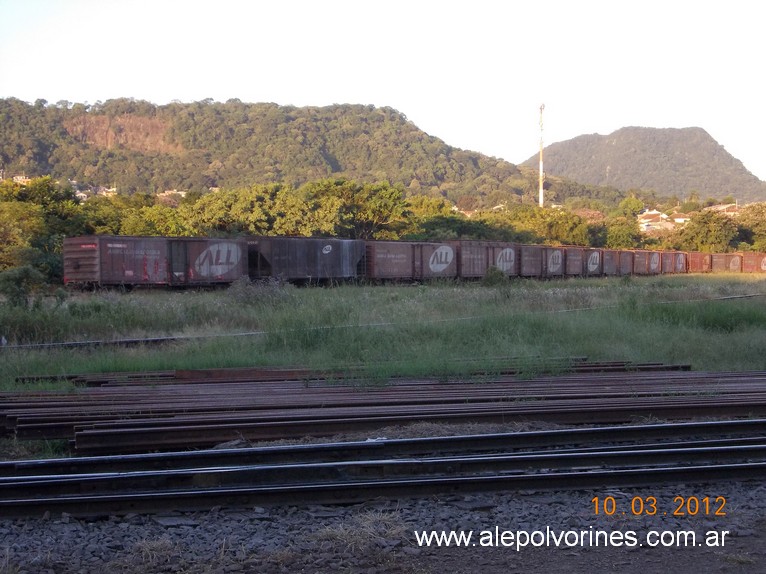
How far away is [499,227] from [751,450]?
57.7m

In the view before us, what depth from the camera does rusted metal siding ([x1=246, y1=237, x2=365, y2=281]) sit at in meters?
31.5

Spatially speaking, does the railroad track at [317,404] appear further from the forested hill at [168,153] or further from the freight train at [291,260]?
the forested hill at [168,153]

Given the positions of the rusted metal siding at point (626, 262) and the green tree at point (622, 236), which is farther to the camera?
the green tree at point (622, 236)

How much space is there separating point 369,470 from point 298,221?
43.8 m

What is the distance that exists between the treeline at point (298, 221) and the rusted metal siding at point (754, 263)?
8.50 meters

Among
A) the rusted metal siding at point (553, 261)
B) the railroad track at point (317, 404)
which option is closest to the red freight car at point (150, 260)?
the railroad track at point (317, 404)

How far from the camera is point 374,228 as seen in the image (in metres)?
55.8

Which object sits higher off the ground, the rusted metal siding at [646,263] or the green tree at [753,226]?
the green tree at [753,226]

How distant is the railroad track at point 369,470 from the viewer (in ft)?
19.0

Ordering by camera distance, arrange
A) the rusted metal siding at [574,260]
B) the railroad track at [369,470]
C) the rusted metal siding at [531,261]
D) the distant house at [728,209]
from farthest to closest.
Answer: the distant house at [728,209] < the rusted metal siding at [574,260] < the rusted metal siding at [531,261] < the railroad track at [369,470]

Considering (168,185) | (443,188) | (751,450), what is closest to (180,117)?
(168,185)

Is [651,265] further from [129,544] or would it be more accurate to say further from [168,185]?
[168,185]

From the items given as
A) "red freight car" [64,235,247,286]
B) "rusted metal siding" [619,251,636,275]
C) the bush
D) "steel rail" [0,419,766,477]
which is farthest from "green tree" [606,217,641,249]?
"steel rail" [0,419,766,477]

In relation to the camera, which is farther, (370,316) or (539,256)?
(539,256)
